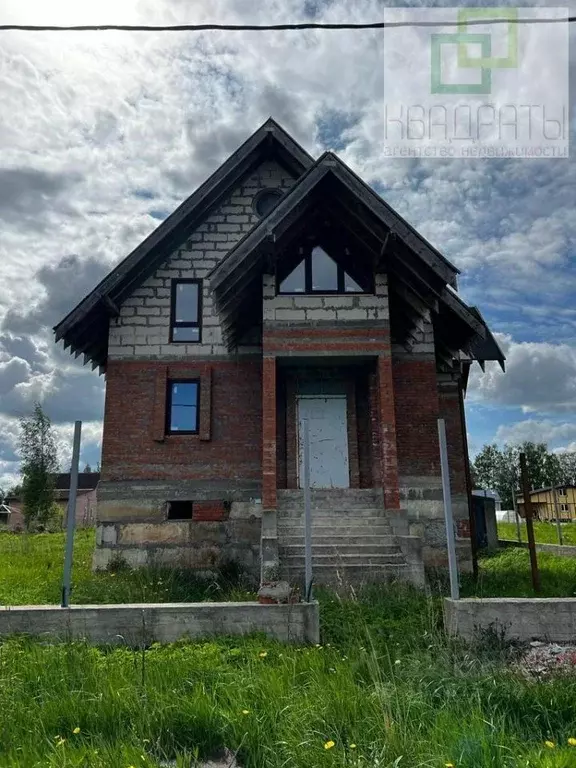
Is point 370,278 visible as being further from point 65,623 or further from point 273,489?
point 65,623

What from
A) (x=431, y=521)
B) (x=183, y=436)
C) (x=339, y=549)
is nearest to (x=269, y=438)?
(x=339, y=549)

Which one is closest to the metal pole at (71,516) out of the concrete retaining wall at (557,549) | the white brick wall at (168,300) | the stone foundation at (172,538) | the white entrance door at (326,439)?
the stone foundation at (172,538)

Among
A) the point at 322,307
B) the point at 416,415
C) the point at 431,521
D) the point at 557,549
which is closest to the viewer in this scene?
the point at 322,307

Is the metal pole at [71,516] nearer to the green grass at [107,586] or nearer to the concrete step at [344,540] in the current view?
the green grass at [107,586]

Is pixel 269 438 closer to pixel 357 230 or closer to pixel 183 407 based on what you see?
pixel 183 407

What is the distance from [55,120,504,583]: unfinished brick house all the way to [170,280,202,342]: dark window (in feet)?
0.11

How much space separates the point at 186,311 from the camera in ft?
43.1

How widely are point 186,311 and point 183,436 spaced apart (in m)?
2.79

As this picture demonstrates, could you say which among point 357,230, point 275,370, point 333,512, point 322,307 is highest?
point 357,230

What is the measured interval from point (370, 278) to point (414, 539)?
4.99 meters

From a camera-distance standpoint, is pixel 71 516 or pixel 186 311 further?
pixel 186 311

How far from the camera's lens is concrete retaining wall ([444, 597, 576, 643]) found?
20.2 feet

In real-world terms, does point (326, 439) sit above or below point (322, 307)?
below

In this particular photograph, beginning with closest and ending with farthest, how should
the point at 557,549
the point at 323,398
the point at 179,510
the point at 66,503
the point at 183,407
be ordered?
the point at 179,510 < the point at 323,398 < the point at 183,407 < the point at 557,549 < the point at 66,503
